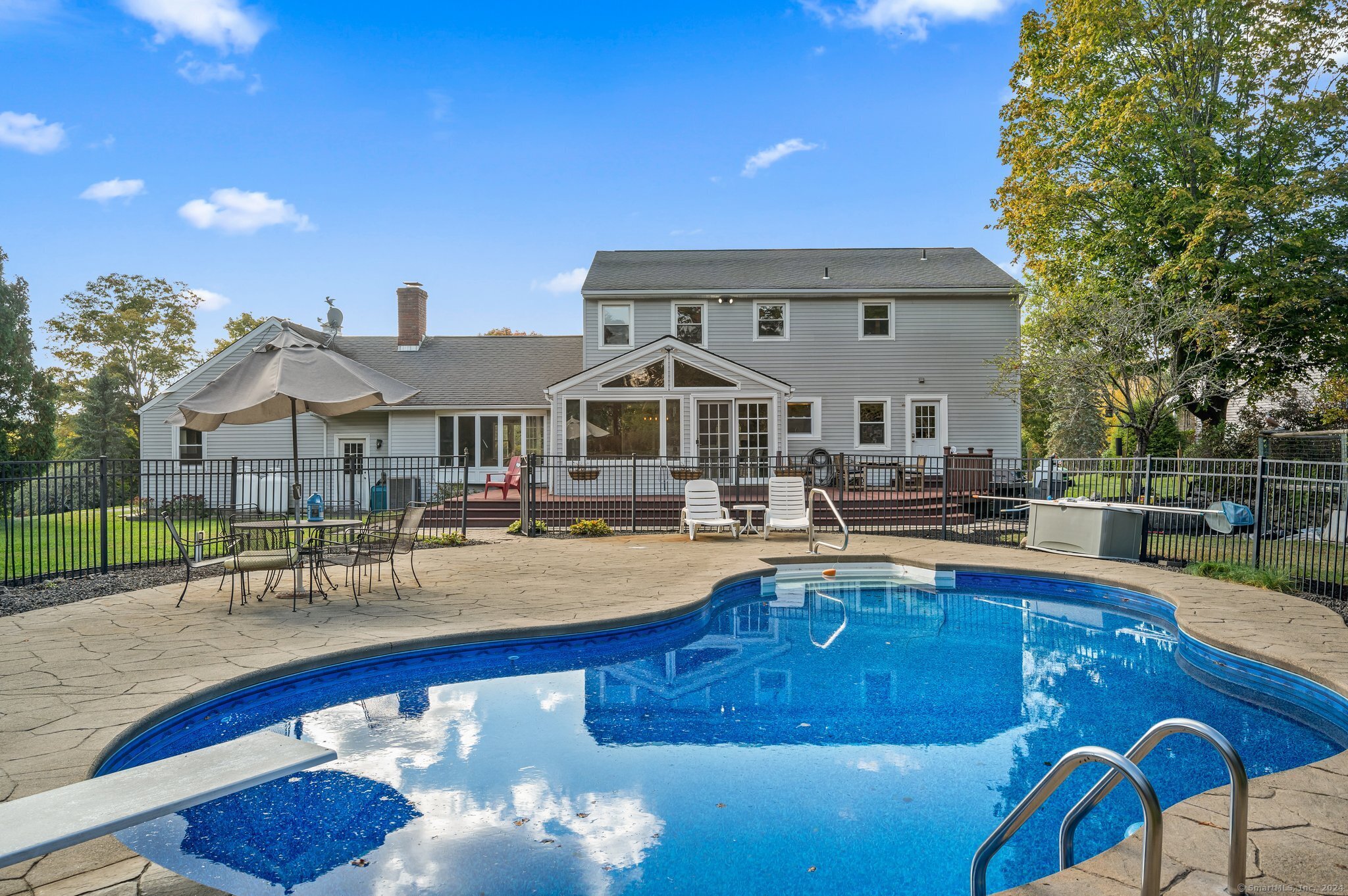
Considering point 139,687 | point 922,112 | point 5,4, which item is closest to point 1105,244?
point 922,112

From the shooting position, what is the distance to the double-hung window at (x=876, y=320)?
69.6 ft

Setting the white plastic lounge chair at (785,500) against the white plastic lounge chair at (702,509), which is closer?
the white plastic lounge chair at (785,500)

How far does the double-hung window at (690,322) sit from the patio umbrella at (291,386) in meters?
13.3

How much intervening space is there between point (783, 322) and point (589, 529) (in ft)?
32.3

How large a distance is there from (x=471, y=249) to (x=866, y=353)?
1453 cm

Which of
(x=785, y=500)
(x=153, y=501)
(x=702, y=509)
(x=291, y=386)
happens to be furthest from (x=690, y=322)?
(x=153, y=501)

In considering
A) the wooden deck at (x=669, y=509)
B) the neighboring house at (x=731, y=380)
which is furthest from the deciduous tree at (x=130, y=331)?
the wooden deck at (x=669, y=509)

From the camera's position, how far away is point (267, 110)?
1819cm

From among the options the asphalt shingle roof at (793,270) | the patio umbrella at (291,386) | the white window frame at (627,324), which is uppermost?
the asphalt shingle roof at (793,270)

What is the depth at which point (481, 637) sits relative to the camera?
6.50 meters

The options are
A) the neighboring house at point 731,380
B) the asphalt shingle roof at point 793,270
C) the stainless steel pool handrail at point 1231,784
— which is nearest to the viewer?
the stainless steel pool handrail at point 1231,784

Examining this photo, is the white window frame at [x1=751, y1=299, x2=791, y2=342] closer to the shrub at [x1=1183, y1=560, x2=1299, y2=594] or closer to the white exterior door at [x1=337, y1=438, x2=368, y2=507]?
the white exterior door at [x1=337, y1=438, x2=368, y2=507]

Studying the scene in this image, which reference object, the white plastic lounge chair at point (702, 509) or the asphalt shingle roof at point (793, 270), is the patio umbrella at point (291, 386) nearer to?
the white plastic lounge chair at point (702, 509)

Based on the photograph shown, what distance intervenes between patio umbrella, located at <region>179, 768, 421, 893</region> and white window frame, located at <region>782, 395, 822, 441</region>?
57.3 ft
